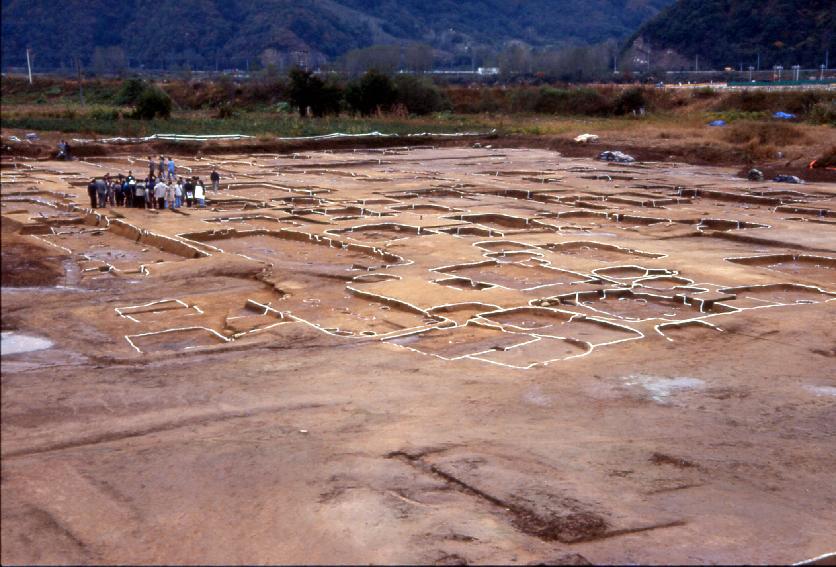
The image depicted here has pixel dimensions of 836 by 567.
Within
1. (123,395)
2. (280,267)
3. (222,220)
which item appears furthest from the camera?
(222,220)

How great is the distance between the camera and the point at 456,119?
5706 cm

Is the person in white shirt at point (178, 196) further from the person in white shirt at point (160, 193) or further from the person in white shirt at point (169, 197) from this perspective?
the person in white shirt at point (160, 193)

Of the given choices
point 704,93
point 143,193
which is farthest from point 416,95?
point 143,193

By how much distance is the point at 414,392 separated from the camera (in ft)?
33.2

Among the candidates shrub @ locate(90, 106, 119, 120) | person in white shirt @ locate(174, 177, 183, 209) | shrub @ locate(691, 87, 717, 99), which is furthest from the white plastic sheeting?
shrub @ locate(691, 87, 717, 99)

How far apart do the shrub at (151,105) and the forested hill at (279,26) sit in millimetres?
7080

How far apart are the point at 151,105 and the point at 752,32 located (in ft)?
196

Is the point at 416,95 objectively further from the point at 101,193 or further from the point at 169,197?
the point at 101,193

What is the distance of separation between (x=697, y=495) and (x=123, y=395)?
5.44 meters

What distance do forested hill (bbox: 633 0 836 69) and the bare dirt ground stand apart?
227 feet

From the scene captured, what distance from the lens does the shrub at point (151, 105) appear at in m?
49.3

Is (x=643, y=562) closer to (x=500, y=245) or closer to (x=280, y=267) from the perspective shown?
(x=280, y=267)

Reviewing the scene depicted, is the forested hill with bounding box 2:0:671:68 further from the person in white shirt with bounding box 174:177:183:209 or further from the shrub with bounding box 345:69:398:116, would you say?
the person in white shirt with bounding box 174:177:183:209

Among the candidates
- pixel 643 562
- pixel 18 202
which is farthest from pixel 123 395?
pixel 18 202
